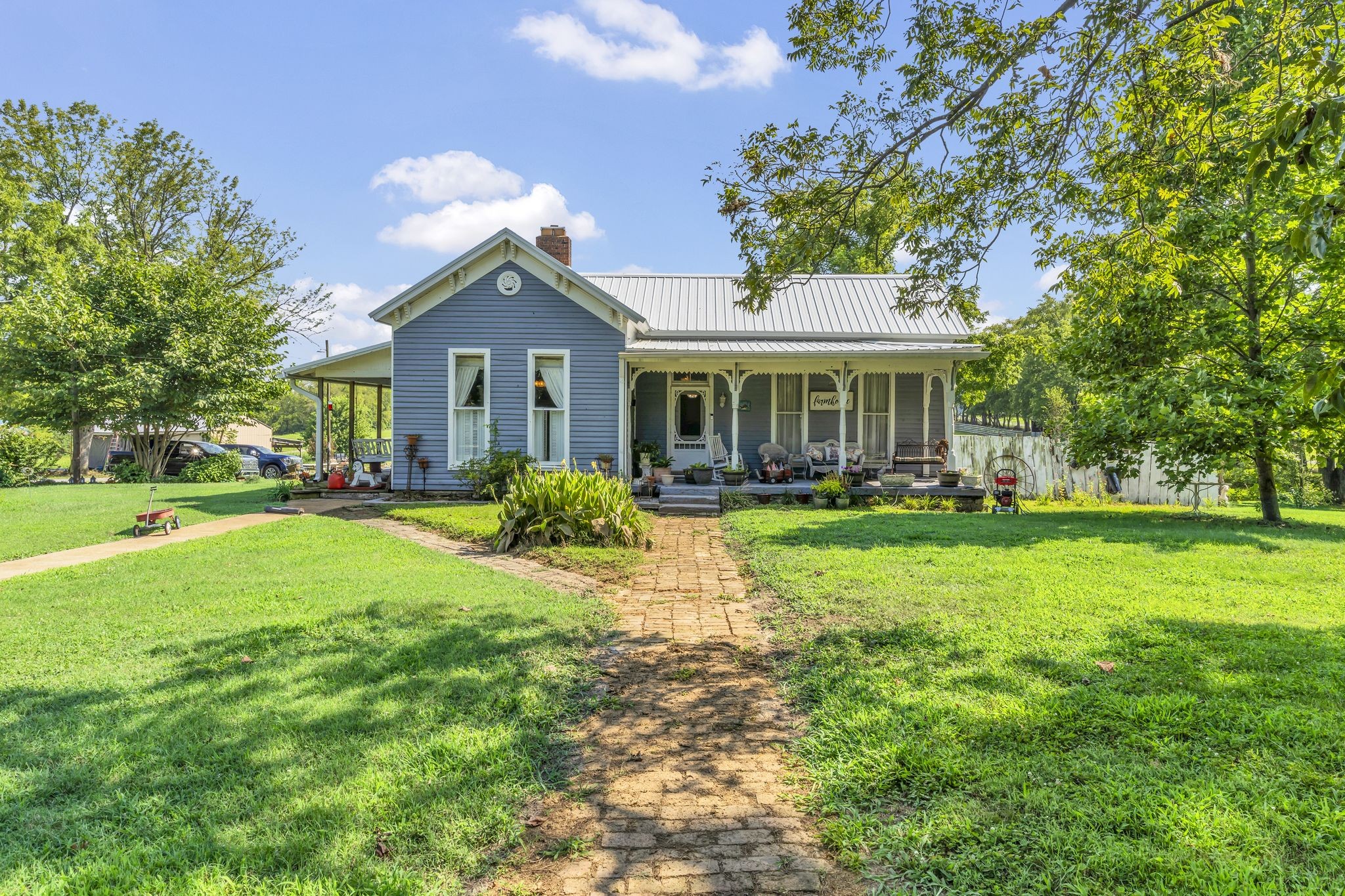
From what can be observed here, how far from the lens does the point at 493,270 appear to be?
14711 mm

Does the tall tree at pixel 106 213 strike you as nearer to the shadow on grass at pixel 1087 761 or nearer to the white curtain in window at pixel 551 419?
the white curtain in window at pixel 551 419

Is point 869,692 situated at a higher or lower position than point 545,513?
lower

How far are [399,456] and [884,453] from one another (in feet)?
38.3

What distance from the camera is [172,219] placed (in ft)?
95.1

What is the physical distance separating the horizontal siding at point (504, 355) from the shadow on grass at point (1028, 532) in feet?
18.4

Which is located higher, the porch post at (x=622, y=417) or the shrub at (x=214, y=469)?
the porch post at (x=622, y=417)

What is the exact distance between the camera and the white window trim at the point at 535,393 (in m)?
14.8

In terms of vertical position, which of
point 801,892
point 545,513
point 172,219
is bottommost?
point 801,892

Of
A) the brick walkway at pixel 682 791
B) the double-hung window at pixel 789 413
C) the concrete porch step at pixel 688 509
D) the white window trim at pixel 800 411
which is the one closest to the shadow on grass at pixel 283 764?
the brick walkway at pixel 682 791

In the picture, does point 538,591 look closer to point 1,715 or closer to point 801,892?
point 1,715

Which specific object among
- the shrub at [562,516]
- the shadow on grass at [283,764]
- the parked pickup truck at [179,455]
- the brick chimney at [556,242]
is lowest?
the shadow on grass at [283,764]

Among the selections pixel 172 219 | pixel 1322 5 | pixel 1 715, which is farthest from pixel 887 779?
pixel 172 219

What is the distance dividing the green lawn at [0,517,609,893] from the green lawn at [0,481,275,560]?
404 cm

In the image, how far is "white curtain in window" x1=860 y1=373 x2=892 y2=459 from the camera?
17172 millimetres
